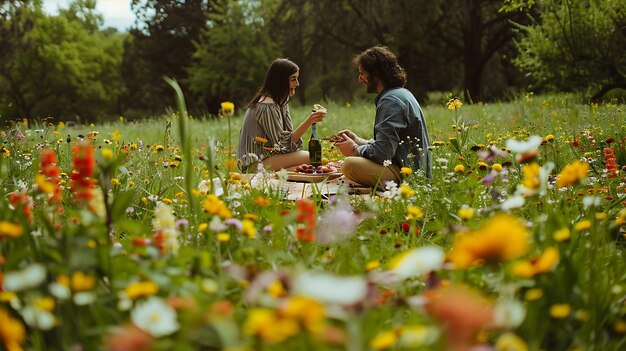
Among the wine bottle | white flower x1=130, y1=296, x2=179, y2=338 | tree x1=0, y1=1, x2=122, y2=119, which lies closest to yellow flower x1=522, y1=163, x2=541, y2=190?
white flower x1=130, y1=296, x2=179, y2=338

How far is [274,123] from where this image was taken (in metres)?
5.59

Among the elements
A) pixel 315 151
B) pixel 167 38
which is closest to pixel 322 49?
pixel 167 38

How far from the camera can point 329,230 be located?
1860 millimetres

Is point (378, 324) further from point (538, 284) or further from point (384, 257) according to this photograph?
point (384, 257)

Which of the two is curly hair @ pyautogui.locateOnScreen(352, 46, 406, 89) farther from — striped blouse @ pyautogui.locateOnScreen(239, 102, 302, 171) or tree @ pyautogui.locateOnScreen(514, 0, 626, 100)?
tree @ pyautogui.locateOnScreen(514, 0, 626, 100)

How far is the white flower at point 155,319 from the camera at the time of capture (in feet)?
3.56

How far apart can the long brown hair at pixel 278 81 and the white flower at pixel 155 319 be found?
453 centimetres

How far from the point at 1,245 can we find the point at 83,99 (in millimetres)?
38631

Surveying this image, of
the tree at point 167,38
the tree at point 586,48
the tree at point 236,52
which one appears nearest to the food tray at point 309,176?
the tree at point 586,48

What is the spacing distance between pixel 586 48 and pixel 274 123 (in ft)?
29.9

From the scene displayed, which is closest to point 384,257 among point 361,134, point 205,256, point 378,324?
point 378,324

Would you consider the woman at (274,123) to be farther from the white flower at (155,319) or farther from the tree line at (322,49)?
the white flower at (155,319)

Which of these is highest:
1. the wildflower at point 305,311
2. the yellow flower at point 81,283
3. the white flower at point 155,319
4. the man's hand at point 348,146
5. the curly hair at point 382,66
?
the curly hair at point 382,66

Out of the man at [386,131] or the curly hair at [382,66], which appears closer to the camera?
the man at [386,131]
